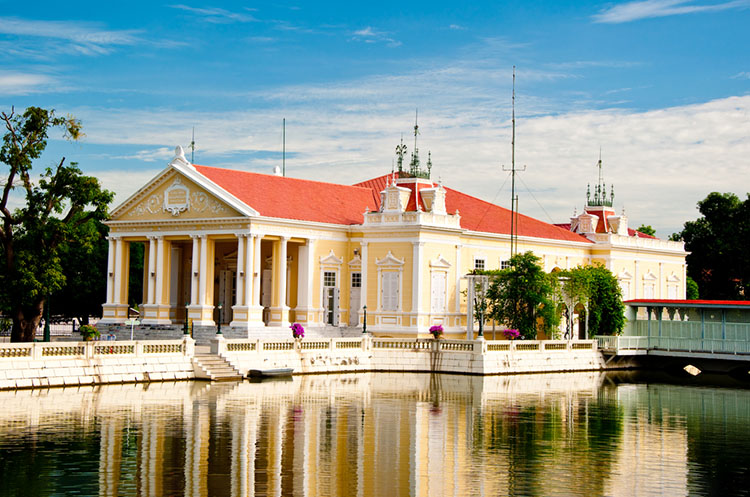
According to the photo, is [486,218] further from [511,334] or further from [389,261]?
[511,334]

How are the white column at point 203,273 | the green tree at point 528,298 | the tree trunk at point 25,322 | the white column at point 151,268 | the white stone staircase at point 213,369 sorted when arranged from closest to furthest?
the white stone staircase at point 213,369 < the tree trunk at point 25,322 < the green tree at point 528,298 < the white column at point 203,273 < the white column at point 151,268

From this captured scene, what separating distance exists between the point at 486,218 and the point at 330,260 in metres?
9.34

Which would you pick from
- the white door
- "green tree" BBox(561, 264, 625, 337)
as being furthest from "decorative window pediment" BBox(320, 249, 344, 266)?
"green tree" BBox(561, 264, 625, 337)

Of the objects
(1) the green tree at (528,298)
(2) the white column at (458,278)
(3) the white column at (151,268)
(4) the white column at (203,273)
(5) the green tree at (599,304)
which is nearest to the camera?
(1) the green tree at (528,298)

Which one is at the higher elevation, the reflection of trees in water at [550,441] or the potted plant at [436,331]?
the potted plant at [436,331]

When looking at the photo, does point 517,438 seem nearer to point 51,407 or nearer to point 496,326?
point 51,407

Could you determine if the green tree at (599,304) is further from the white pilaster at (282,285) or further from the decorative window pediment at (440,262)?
the white pilaster at (282,285)

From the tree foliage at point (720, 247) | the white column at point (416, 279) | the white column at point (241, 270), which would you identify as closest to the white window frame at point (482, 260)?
the white column at point (416, 279)

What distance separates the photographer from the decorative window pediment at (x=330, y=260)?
4688 centimetres

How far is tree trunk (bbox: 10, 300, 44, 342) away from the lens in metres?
39.8

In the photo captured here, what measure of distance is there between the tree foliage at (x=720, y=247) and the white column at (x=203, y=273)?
40114mm

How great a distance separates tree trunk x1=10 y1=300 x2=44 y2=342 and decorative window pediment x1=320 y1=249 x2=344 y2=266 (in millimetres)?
12321

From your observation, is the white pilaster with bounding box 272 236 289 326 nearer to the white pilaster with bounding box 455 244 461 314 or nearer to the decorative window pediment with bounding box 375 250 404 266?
the decorative window pediment with bounding box 375 250 404 266

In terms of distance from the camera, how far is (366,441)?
2247cm
